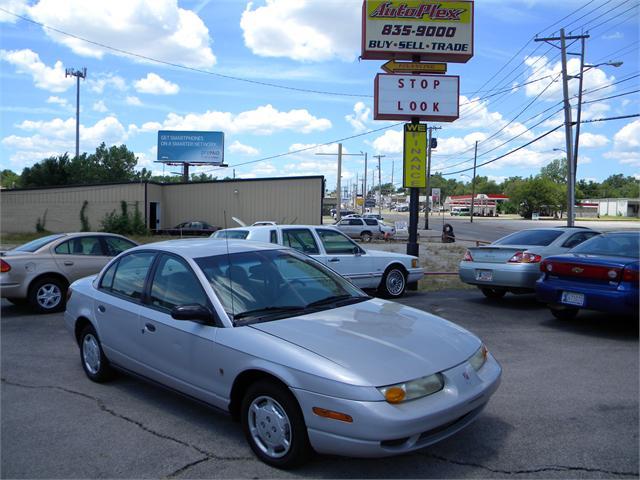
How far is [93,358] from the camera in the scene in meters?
5.50

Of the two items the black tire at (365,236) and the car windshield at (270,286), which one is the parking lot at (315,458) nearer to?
the car windshield at (270,286)

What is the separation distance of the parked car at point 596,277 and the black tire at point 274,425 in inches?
208

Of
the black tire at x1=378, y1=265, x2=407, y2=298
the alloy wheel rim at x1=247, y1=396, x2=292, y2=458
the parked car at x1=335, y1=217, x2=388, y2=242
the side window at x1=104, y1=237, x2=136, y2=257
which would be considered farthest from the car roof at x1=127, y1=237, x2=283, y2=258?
the parked car at x1=335, y1=217, x2=388, y2=242

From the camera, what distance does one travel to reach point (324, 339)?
3711 mm

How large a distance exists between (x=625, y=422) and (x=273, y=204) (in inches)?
1495

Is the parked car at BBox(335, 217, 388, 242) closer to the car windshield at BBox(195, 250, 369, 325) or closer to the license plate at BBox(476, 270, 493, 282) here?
the license plate at BBox(476, 270, 493, 282)

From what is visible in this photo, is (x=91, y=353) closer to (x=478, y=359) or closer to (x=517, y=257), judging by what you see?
(x=478, y=359)

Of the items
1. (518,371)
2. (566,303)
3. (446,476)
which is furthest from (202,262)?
(566,303)

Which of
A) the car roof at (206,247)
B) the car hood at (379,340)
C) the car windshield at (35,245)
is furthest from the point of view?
the car windshield at (35,245)

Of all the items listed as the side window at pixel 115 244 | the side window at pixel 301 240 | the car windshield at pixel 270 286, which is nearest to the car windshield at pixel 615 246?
the side window at pixel 301 240

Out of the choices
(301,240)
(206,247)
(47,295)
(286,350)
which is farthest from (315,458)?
(47,295)

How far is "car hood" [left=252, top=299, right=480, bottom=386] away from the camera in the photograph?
3.43 meters

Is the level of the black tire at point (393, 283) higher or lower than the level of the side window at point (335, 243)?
lower

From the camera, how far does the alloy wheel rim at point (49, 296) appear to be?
30.7 feet
